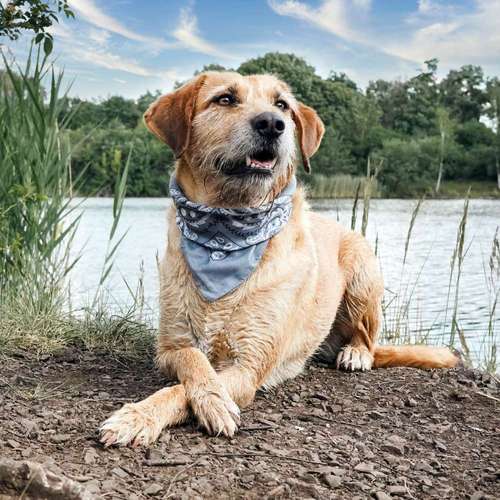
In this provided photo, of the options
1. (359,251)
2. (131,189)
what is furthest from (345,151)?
(359,251)

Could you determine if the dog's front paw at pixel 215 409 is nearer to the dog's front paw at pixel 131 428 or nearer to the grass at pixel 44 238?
the dog's front paw at pixel 131 428

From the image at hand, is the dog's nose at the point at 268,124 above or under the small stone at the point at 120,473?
above

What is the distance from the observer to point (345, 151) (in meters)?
53.2

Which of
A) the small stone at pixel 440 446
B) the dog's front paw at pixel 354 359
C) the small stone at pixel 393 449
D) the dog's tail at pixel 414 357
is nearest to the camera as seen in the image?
the small stone at pixel 393 449

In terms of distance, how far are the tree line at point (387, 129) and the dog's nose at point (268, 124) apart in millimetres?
22365

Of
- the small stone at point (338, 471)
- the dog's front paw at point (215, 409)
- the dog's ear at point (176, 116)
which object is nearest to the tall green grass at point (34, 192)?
the dog's ear at point (176, 116)

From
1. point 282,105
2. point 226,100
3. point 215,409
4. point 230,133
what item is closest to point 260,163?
point 230,133

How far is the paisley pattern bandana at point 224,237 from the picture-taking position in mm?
3797

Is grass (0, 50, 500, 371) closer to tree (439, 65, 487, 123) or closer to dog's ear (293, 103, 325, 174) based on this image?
dog's ear (293, 103, 325, 174)

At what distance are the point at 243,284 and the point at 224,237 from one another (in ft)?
1.00

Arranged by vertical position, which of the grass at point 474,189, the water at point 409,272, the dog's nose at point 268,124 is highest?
the grass at point 474,189

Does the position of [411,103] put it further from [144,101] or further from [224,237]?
[224,237]

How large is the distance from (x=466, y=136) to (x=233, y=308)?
57.1m

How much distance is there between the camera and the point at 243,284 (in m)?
3.83
